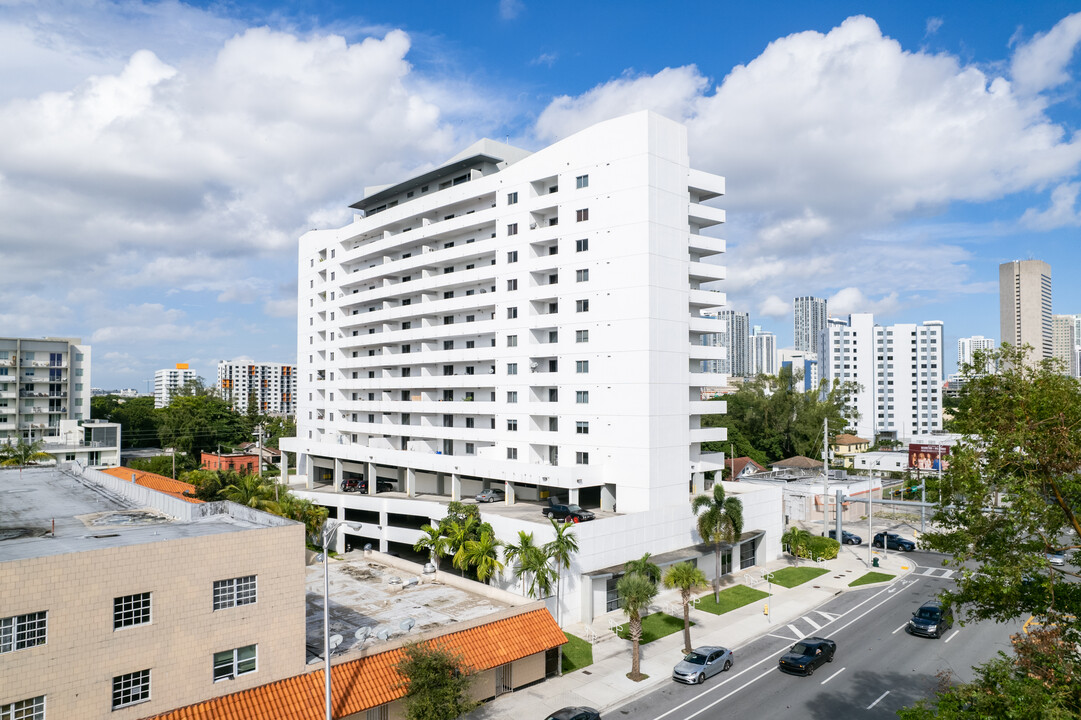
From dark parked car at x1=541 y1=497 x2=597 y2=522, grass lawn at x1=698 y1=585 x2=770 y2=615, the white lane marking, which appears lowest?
grass lawn at x1=698 y1=585 x2=770 y2=615

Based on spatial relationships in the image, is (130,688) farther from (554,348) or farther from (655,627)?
(554,348)

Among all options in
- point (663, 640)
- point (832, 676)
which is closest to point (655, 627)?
point (663, 640)

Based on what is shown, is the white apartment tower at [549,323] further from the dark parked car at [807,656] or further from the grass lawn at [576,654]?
the dark parked car at [807,656]

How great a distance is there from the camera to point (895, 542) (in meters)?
69.4

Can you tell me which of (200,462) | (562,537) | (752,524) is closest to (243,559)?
(562,537)

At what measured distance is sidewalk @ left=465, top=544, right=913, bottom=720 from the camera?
A: 33.2 meters

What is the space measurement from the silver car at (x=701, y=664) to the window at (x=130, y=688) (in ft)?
83.7

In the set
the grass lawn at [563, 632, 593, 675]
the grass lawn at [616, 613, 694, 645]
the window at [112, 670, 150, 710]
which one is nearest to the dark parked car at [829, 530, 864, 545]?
the grass lawn at [616, 613, 694, 645]

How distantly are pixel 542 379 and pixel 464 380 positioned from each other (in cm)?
1127

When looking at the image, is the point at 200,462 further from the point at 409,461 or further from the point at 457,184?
the point at 457,184

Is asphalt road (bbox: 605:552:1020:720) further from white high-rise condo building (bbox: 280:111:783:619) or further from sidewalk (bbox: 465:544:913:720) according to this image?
white high-rise condo building (bbox: 280:111:783:619)

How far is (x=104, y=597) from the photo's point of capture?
22.6 metres

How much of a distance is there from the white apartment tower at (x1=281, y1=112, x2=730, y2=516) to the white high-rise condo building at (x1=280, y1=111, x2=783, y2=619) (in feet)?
0.58

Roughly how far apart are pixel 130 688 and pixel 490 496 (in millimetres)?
40255
